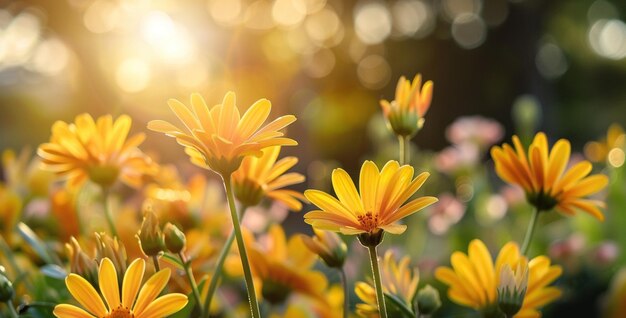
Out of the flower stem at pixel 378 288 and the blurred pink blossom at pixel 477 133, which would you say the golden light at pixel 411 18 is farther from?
the flower stem at pixel 378 288

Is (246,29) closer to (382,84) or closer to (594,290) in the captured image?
(382,84)

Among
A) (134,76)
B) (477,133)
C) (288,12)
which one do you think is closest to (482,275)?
(477,133)

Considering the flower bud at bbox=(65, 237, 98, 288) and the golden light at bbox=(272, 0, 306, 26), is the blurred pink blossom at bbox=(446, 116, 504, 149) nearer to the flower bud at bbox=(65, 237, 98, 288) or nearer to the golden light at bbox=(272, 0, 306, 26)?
the flower bud at bbox=(65, 237, 98, 288)

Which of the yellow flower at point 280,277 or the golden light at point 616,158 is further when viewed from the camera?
the golden light at point 616,158

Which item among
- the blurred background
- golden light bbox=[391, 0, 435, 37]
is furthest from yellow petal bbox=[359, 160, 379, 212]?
golden light bbox=[391, 0, 435, 37]

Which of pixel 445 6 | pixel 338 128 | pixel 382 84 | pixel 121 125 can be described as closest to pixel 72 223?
pixel 121 125

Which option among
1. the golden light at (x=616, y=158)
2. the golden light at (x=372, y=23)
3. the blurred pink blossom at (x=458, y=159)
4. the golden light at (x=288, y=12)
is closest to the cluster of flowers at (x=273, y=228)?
the golden light at (x=616, y=158)
